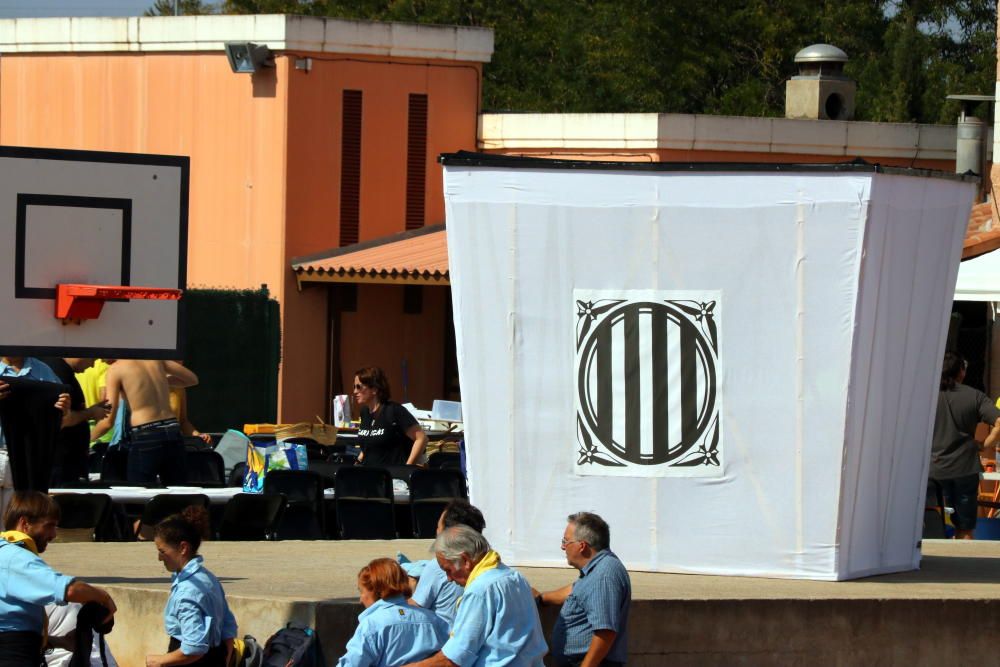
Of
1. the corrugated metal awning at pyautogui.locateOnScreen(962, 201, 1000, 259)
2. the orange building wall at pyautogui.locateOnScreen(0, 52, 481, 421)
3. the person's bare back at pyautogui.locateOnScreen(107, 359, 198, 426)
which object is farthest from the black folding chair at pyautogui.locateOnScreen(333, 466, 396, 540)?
the orange building wall at pyautogui.locateOnScreen(0, 52, 481, 421)

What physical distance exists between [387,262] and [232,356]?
2342 mm

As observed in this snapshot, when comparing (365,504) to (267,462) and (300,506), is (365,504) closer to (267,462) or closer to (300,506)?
(300,506)

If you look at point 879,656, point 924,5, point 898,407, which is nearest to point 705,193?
point 898,407

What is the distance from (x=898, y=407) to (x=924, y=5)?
89.6 ft

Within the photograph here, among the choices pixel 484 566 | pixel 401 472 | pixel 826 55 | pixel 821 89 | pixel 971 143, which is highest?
pixel 826 55

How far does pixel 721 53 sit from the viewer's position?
36.8 metres

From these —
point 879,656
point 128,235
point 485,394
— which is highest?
point 128,235

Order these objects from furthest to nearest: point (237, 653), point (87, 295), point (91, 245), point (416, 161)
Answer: point (416, 161), point (91, 245), point (87, 295), point (237, 653)

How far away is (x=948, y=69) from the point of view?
111 feet

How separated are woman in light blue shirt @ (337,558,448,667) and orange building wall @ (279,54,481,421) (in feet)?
56.9

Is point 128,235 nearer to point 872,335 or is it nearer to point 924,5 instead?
point 872,335

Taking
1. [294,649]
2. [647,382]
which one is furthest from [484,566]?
[647,382]

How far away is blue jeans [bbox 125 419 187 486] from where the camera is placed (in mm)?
13219

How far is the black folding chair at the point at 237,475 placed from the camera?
1427 cm
